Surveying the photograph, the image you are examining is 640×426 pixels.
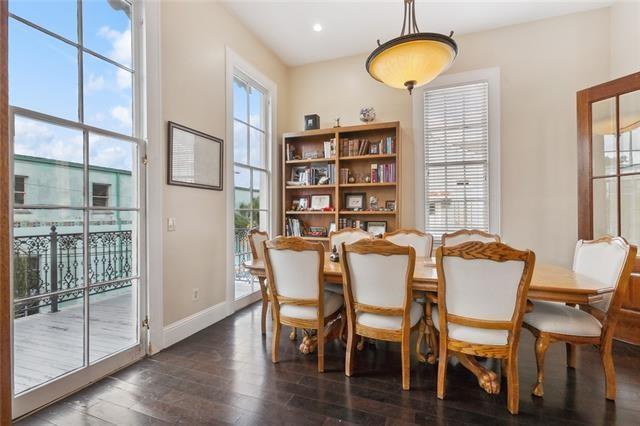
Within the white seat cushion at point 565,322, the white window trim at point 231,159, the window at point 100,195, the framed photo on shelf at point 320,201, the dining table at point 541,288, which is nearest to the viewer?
the dining table at point 541,288

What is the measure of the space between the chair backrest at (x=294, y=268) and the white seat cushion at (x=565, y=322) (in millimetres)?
1438

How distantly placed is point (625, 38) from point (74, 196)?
527cm

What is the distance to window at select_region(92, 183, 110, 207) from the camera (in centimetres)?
216

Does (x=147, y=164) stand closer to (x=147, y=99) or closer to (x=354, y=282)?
(x=147, y=99)

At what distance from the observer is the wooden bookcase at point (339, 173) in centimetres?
404

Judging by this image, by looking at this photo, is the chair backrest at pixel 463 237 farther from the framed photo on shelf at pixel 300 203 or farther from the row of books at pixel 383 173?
the framed photo on shelf at pixel 300 203

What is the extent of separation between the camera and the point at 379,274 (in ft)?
6.56

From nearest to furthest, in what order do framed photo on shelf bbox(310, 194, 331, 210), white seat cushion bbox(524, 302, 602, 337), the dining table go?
the dining table, white seat cushion bbox(524, 302, 602, 337), framed photo on shelf bbox(310, 194, 331, 210)

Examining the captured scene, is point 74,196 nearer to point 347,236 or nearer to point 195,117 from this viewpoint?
point 195,117

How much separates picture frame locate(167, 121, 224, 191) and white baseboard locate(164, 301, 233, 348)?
1.29m

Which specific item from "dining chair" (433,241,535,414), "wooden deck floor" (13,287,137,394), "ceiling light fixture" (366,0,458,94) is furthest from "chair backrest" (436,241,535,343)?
"wooden deck floor" (13,287,137,394)

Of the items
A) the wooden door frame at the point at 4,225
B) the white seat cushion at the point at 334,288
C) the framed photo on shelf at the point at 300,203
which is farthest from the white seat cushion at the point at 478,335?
the framed photo on shelf at the point at 300,203

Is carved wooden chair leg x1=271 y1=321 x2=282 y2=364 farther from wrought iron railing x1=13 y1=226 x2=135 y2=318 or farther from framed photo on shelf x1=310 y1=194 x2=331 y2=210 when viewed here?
framed photo on shelf x1=310 y1=194 x2=331 y2=210

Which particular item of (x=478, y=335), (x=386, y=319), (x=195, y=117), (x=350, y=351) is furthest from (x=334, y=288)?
(x=195, y=117)
